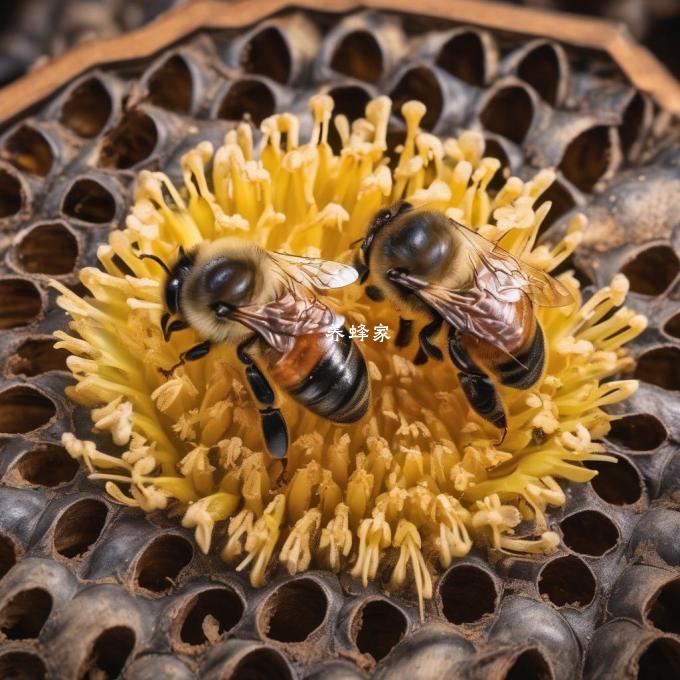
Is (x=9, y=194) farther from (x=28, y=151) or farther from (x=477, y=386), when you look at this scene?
(x=477, y=386)

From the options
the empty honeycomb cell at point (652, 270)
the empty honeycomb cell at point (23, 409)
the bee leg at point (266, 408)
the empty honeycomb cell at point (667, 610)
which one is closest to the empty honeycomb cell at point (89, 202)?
the empty honeycomb cell at point (23, 409)

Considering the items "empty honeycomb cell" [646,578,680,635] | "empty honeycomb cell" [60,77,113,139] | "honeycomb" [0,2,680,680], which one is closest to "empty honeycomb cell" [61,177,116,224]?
"honeycomb" [0,2,680,680]

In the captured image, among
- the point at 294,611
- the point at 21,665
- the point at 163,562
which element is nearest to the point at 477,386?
the point at 294,611

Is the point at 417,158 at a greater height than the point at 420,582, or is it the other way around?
the point at 417,158

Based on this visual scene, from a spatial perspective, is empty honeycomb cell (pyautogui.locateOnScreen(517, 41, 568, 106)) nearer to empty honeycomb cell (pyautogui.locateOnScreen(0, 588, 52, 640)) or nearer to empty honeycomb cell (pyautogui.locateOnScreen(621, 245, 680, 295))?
empty honeycomb cell (pyautogui.locateOnScreen(621, 245, 680, 295))

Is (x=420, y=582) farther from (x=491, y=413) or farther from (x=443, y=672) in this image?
(x=491, y=413)

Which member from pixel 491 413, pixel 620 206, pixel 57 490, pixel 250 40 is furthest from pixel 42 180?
pixel 620 206
